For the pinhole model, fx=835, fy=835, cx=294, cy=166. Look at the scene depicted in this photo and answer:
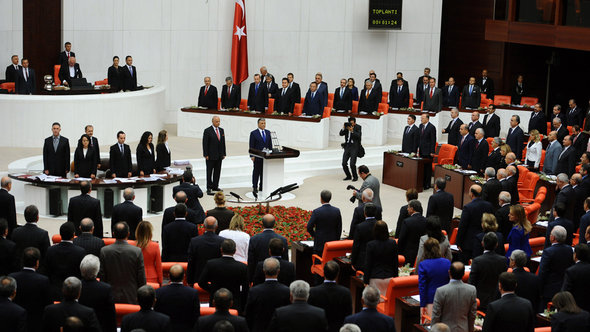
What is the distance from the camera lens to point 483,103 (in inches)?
970

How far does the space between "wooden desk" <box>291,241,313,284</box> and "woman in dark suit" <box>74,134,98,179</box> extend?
18.2 ft

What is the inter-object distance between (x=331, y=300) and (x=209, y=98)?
15.5m

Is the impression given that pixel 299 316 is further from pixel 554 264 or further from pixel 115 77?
pixel 115 77

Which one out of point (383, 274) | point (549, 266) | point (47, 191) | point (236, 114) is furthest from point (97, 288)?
point (236, 114)

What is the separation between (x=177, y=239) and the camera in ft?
32.6

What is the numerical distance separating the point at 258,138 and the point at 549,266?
878cm

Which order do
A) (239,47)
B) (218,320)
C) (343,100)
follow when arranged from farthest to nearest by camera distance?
1. (239,47)
2. (343,100)
3. (218,320)

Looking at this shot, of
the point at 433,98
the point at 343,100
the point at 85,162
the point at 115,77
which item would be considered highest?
the point at 115,77

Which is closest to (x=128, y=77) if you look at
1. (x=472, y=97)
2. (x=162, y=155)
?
(x=162, y=155)

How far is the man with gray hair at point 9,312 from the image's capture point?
670 cm

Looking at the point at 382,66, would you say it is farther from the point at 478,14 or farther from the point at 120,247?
the point at 120,247

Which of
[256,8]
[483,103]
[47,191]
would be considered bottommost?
[47,191]

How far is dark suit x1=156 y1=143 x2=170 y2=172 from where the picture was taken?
15.8 m

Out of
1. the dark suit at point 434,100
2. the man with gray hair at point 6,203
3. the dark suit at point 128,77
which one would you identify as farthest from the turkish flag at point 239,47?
the man with gray hair at point 6,203
